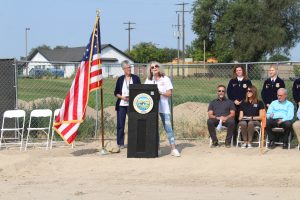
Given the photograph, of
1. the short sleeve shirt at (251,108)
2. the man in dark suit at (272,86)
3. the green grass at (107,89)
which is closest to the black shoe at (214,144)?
the short sleeve shirt at (251,108)

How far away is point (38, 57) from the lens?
91125mm

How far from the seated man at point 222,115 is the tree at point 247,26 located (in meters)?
49.9

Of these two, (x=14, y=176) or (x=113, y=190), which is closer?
(x=113, y=190)

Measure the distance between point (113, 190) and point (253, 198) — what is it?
210cm

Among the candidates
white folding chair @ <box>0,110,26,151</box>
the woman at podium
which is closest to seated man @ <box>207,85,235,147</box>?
the woman at podium

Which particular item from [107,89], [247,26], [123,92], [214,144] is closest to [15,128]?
[123,92]

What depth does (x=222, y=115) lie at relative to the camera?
12797 mm

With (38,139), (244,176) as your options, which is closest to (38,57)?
(38,139)

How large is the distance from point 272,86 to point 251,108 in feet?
2.33

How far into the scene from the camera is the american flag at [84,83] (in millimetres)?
12117

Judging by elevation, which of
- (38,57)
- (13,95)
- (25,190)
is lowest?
(25,190)

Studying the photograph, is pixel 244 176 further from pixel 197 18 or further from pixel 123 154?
pixel 197 18

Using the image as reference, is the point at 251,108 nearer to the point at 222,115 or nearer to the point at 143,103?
the point at 222,115

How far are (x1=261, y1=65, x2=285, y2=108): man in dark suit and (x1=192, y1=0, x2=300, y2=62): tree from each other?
1953 inches
